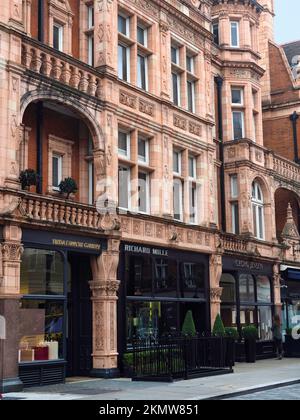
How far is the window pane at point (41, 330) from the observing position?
17.7m

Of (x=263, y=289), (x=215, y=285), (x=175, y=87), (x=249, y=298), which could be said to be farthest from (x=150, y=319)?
(x=175, y=87)

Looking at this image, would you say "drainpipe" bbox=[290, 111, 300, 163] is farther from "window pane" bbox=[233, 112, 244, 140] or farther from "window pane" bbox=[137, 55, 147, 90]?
"window pane" bbox=[137, 55, 147, 90]

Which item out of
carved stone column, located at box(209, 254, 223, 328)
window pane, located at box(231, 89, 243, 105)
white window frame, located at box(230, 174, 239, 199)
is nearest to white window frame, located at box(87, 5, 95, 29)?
carved stone column, located at box(209, 254, 223, 328)

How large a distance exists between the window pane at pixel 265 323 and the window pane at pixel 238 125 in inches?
310

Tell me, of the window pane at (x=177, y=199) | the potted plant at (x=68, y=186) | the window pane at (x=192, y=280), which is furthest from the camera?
the window pane at (x=177, y=199)

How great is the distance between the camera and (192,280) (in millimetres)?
24656

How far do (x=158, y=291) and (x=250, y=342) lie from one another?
537 cm

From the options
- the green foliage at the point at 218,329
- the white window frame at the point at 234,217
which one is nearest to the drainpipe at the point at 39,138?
the green foliage at the point at 218,329

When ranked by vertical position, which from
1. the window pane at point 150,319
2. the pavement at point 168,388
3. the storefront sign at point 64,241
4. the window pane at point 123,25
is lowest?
the pavement at point 168,388

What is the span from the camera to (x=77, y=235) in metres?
19.3

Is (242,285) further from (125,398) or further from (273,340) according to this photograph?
(125,398)

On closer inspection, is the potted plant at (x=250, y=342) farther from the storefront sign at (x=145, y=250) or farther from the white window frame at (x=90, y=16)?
the white window frame at (x=90, y=16)

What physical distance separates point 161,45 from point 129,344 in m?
10.9
